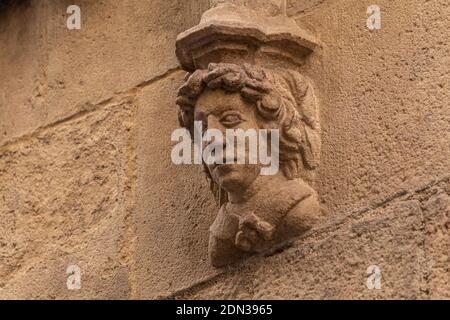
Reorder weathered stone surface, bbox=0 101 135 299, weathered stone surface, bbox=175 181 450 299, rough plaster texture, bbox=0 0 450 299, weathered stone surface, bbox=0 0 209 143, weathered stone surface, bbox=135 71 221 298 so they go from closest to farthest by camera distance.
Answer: weathered stone surface, bbox=175 181 450 299, rough plaster texture, bbox=0 0 450 299, weathered stone surface, bbox=135 71 221 298, weathered stone surface, bbox=0 101 135 299, weathered stone surface, bbox=0 0 209 143

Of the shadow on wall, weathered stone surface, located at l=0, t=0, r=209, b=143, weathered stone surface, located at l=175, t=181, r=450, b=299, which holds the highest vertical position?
the shadow on wall

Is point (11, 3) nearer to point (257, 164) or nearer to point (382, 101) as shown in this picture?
point (257, 164)

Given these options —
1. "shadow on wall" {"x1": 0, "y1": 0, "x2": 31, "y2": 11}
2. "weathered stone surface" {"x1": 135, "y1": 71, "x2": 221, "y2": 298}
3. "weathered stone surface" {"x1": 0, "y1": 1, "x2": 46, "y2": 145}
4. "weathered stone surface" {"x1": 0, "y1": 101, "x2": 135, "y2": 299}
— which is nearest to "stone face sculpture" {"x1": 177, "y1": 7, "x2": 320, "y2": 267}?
"weathered stone surface" {"x1": 135, "y1": 71, "x2": 221, "y2": 298}

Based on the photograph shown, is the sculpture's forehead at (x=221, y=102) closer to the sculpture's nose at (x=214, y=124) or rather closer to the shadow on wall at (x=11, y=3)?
the sculpture's nose at (x=214, y=124)

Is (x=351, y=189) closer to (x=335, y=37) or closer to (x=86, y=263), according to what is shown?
(x=335, y=37)

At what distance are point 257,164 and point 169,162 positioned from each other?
0.45m

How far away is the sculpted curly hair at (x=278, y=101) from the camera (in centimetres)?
363

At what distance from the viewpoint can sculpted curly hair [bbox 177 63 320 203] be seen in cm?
363

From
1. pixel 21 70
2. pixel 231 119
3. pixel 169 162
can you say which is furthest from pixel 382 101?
pixel 21 70

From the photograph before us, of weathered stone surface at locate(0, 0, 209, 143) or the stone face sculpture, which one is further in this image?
weathered stone surface at locate(0, 0, 209, 143)

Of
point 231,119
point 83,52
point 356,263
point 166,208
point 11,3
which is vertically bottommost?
point 356,263

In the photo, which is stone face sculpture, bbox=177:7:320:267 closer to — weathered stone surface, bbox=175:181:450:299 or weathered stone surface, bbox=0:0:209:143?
weathered stone surface, bbox=175:181:450:299

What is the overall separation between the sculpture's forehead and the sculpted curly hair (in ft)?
0.04

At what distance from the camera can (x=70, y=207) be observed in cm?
421
